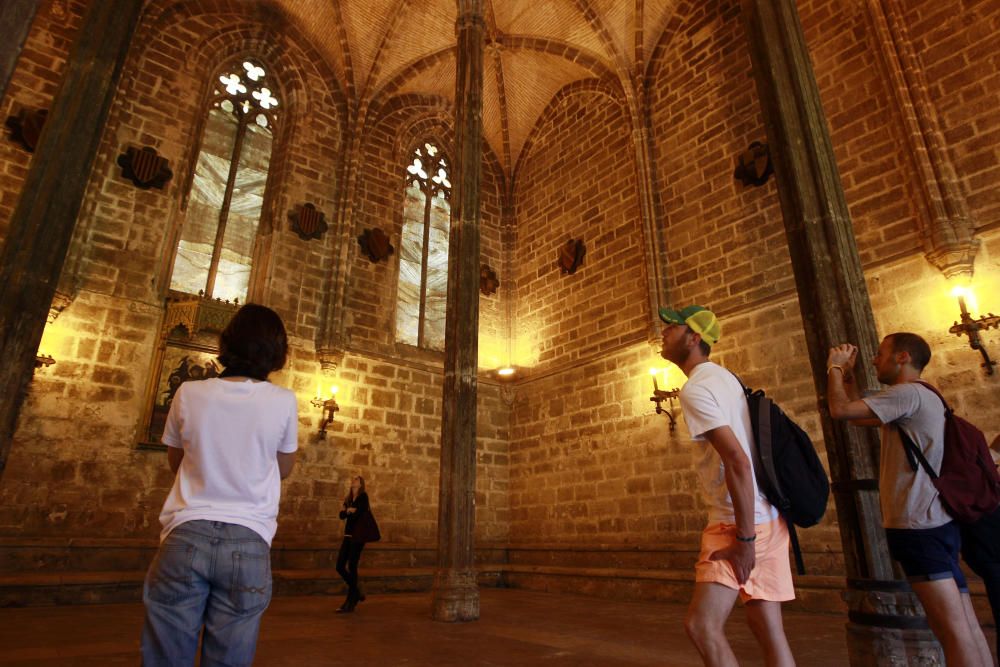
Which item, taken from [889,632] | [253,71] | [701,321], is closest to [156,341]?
[253,71]

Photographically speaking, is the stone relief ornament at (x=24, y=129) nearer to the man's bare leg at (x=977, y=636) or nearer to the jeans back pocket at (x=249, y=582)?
the jeans back pocket at (x=249, y=582)

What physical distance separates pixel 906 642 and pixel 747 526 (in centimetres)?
201

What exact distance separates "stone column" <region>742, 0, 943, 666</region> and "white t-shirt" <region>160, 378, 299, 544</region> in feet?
9.93

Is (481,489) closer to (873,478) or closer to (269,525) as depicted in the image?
(873,478)

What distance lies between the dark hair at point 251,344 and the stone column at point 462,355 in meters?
4.31

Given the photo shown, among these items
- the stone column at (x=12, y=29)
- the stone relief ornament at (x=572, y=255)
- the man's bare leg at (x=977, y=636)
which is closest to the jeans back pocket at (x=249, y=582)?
the man's bare leg at (x=977, y=636)

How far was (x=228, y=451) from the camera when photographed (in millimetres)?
1591

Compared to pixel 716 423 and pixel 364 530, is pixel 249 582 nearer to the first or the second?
pixel 716 423

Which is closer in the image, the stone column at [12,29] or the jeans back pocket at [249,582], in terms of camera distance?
the jeans back pocket at [249,582]

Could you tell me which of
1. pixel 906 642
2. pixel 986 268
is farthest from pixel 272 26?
pixel 906 642

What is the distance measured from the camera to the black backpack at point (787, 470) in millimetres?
1880

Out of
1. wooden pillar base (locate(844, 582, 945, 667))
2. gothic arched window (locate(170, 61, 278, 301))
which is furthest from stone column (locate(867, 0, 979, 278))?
gothic arched window (locate(170, 61, 278, 301))

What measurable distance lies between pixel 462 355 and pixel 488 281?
18.1ft

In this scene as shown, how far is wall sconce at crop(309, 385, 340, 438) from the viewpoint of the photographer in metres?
8.85
